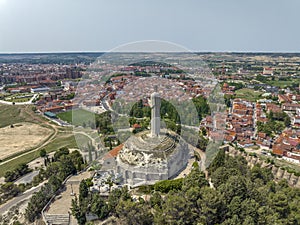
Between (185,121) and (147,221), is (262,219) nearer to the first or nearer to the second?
(147,221)

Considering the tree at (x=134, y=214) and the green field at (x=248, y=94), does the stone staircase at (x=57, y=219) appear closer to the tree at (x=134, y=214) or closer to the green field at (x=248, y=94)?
the tree at (x=134, y=214)


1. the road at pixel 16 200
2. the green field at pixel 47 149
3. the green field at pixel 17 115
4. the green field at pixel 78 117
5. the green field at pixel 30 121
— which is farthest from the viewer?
the green field at pixel 17 115

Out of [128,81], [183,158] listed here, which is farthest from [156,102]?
[128,81]

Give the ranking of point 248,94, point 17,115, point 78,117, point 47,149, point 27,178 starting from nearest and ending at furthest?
1. point 27,178
2. point 47,149
3. point 78,117
4. point 17,115
5. point 248,94

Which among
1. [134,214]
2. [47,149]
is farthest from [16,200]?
[134,214]

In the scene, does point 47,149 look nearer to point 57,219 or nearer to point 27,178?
point 27,178

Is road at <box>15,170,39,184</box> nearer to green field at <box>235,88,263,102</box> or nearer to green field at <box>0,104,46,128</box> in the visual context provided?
green field at <box>0,104,46,128</box>

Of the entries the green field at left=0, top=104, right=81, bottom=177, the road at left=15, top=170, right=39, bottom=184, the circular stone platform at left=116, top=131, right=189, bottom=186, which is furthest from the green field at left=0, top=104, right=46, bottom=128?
the circular stone platform at left=116, top=131, right=189, bottom=186

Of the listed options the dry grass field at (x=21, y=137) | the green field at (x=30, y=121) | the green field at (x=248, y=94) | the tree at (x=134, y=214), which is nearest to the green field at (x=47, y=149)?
the green field at (x=30, y=121)
